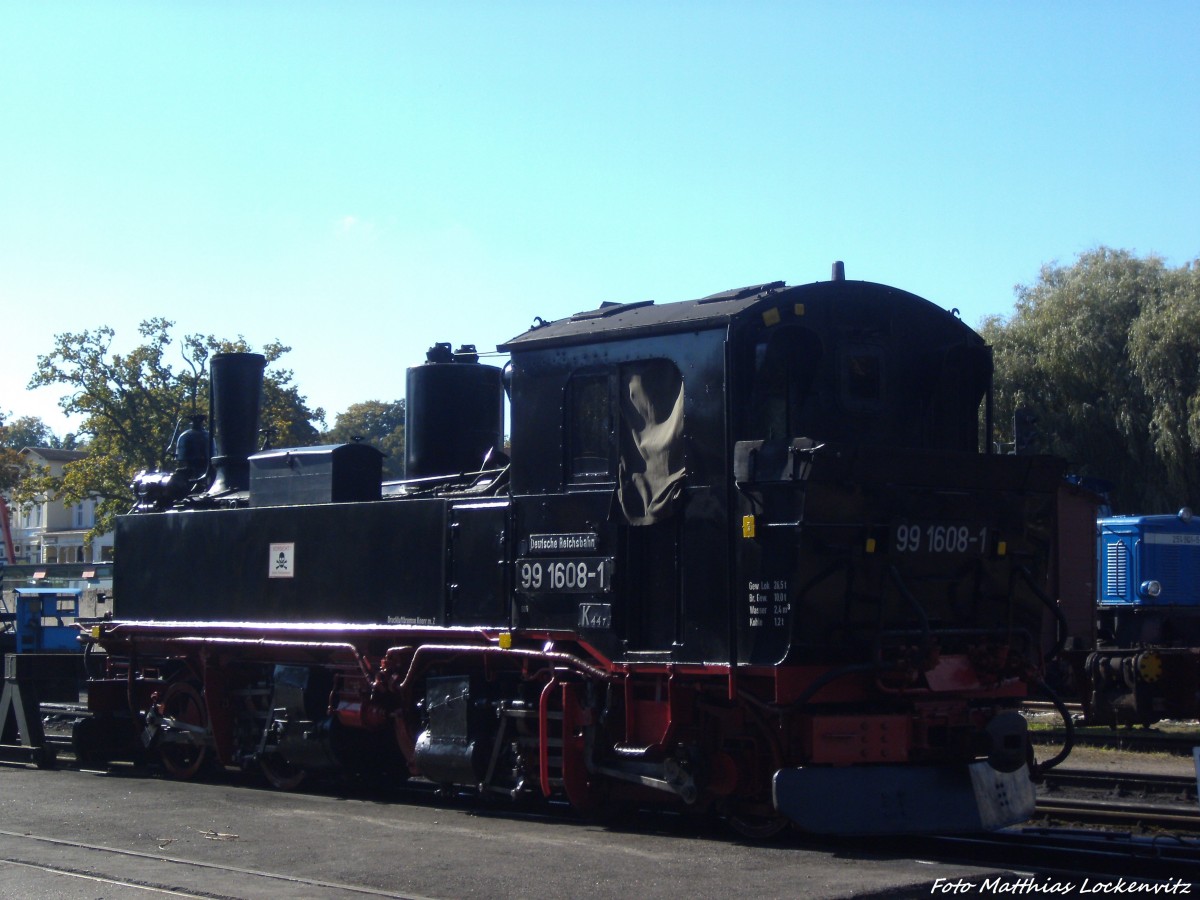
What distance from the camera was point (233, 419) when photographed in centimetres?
1461

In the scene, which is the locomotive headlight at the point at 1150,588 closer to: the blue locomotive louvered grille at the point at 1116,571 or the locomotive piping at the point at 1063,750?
the blue locomotive louvered grille at the point at 1116,571

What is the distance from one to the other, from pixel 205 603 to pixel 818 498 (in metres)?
7.28

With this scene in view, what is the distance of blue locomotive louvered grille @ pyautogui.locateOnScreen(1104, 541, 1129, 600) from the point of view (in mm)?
18781

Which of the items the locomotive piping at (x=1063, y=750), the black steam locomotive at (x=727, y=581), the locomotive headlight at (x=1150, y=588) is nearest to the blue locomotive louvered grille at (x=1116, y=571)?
the locomotive headlight at (x=1150, y=588)

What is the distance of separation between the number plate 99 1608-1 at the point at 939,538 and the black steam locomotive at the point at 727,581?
24 mm

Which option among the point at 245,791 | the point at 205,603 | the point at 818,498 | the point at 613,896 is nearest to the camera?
the point at 613,896

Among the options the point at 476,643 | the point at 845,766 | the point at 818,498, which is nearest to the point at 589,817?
the point at 476,643

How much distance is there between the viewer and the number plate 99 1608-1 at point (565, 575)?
9.39 m

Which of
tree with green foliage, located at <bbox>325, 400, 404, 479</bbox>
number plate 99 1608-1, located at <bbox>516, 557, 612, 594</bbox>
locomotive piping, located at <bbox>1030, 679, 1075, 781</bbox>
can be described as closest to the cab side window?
number plate 99 1608-1, located at <bbox>516, 557, 612, 594</bbox>

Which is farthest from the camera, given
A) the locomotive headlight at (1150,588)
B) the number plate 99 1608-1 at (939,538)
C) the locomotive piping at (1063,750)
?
the locomotive headlight at (1150,588)

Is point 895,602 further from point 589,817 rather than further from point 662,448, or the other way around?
point 589,817

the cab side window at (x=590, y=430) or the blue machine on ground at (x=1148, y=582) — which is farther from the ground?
the cab side window at (x=590, y=430)

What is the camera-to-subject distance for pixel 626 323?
31.2 ft

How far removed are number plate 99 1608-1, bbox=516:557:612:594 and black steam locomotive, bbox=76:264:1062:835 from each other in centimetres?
2
